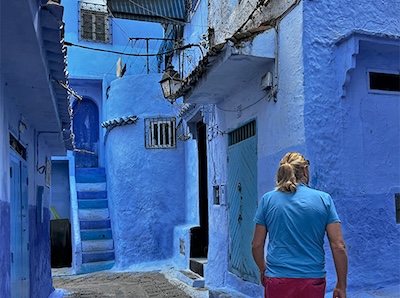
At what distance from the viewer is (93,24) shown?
18266mm

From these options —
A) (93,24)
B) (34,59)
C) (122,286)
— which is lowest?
(122,286)

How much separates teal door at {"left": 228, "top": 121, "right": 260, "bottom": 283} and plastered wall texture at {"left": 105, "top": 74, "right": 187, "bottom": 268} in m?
6.19

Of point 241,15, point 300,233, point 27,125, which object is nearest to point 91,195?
point 27,125

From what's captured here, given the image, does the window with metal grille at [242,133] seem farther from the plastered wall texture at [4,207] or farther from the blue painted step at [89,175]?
the blue painted step at [89,175]

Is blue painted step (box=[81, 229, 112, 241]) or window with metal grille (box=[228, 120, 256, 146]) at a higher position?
window with metal grille (box=[228, 120, 256, 146])

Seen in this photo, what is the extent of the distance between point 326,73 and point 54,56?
9.77ft

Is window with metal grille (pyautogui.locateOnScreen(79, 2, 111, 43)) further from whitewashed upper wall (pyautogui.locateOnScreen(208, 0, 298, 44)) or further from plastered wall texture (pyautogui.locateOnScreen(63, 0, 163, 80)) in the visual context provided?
whitewashed upper wall (pyautogui.locateOnScreen(208, 0, 298, 44))

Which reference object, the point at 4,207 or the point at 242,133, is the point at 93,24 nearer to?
the point at 242,133

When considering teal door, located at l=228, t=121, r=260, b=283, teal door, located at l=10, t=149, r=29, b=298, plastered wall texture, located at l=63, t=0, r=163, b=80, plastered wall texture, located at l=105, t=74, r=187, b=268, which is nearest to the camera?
teal door, located at l=10, t=149, r=29, b=298

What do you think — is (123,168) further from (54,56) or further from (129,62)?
(54,56)

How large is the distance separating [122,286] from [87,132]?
9337 mm

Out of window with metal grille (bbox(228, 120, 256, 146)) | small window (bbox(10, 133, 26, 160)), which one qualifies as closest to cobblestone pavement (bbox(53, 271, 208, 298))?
window with metal grille (bbox(228, 120, 256, 146))

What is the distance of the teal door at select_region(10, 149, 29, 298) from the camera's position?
513 centimetres

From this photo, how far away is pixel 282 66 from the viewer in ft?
18.6
